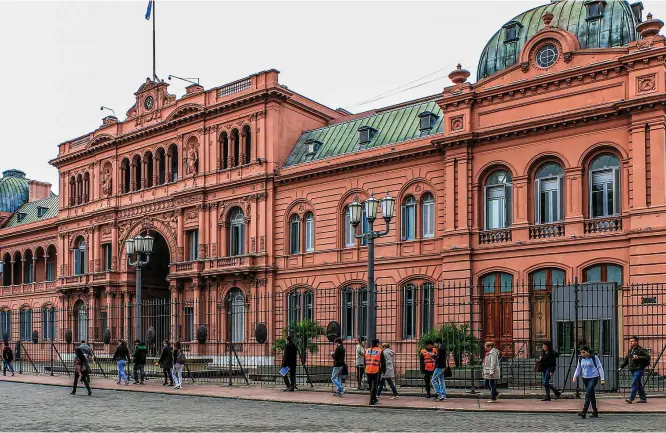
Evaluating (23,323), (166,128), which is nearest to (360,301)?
(166,128)

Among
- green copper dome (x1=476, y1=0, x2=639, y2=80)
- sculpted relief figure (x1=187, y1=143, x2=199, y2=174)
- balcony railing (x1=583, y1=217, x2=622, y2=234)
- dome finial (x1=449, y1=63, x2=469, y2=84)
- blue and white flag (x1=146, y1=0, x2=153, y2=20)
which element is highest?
blue and white flag (x1=146, y1=0, x2=153, y2=20)

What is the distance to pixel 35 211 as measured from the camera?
222ft

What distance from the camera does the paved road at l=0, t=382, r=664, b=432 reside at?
1747 cm

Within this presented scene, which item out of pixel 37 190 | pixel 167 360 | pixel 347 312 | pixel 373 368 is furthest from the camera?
pixel 37 190

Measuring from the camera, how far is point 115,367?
3853cm

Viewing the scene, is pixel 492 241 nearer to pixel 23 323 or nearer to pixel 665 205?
pixel 665 205

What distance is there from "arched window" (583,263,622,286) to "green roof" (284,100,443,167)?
10433 mm

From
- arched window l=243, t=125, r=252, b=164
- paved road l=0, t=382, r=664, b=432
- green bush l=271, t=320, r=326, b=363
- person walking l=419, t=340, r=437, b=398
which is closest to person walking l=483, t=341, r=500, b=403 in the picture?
person walking l=419, t=340, r=437, b=398

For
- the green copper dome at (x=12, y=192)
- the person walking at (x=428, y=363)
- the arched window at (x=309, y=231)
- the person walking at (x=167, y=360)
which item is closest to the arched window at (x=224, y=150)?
the arched window at (x=309, y=231)

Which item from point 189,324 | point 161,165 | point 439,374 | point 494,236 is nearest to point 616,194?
point 494,236

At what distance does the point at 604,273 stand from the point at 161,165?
94.7 feet

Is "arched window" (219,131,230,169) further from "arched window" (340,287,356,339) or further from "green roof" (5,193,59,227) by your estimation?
"green roof" (5,193,59,227)

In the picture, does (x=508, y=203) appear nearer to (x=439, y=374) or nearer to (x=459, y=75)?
(x=459, y=75)

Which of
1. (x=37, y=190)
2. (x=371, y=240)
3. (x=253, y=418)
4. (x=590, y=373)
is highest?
(x=37, y=190)
